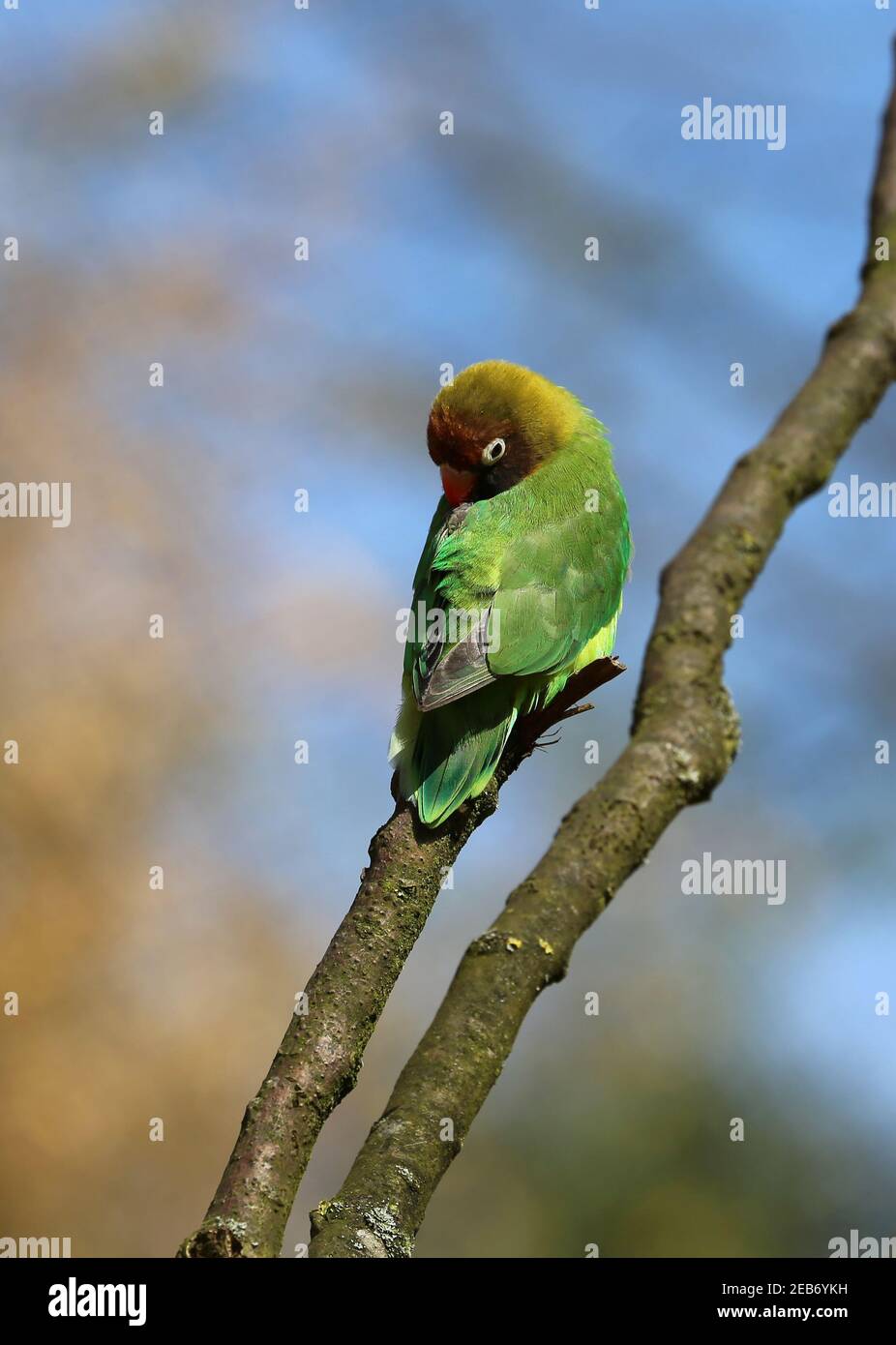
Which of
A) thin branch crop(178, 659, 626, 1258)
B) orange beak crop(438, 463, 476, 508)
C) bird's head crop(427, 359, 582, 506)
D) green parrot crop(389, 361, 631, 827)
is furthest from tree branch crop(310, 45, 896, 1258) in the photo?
orange beak crop(438, 463, 476, 508)

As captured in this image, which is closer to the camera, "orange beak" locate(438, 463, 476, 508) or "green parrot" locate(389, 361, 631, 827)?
"green parrot" locate(389, 361, 631, 827)

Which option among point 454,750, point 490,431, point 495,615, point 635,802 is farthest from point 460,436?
point 635,802

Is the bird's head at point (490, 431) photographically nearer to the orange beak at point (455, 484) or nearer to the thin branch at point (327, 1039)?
the orange beak at point (455, 484)

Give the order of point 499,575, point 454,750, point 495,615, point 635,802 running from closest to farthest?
1. point 635,802
2. point 454,750
3. point 495,615
4. point 499,575

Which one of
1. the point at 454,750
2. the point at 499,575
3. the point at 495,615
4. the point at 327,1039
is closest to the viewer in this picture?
the point at 327,1039

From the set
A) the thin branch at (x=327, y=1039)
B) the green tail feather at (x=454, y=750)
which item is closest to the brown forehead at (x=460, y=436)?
the green tail feather at (x=454, y=750)

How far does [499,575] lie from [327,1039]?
2088mm

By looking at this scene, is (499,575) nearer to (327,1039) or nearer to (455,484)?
(455,484)

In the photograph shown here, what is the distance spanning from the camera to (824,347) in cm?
382

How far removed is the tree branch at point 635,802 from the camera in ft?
6.79

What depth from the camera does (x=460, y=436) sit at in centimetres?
454

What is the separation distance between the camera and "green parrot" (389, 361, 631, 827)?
11.5 feet

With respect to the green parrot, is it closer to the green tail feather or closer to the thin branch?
the green tail feather
